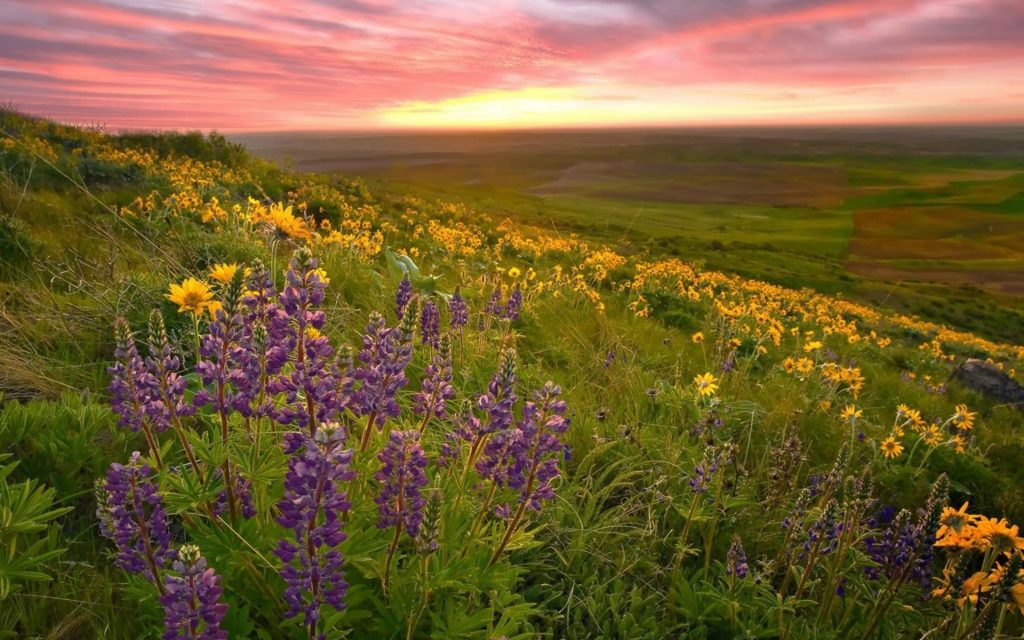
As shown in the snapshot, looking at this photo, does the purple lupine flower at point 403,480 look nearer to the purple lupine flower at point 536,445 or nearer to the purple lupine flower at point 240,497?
the purple lupine flower at point 536,445

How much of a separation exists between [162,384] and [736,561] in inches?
91.2

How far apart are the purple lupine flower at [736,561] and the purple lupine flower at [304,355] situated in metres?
1.77

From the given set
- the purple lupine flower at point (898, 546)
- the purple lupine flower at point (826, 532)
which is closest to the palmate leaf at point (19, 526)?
the purple lupine flower at point (826, 532)

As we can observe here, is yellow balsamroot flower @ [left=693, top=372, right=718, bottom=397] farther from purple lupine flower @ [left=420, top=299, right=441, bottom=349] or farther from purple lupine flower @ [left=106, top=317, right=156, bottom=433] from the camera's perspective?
purple lupine flower @ [left=106, top=317, right=156, bottom=433]

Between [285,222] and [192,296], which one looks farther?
[285,222]

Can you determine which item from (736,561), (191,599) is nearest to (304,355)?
(191,599)

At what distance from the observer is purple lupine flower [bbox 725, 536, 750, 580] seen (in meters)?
2.48

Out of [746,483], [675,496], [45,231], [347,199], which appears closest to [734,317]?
[746,483]

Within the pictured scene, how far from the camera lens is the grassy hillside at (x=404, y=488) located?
172 cm

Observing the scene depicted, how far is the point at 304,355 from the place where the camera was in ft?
5.98

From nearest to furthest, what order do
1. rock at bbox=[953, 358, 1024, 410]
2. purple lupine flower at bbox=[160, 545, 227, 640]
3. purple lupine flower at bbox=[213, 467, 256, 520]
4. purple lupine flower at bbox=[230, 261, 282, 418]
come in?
purple lupine flower at bbox=[160, 545, 227, 640] → purple lupine flower at bbox=[230, 261, 282, 418] → purple lupine flower at bbox=[213, 467, 256, 520] → rock at bbox=[953, 358, 1024, 410]

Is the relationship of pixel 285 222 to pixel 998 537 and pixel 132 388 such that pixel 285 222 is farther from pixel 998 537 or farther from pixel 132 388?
pixel 998 537

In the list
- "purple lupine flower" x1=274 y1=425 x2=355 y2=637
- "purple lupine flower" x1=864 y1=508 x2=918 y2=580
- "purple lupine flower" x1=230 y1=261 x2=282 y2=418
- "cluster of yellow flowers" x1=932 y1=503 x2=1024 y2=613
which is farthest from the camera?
"purple lupine flower" x1=864 y1=508 x2=918 y2=580

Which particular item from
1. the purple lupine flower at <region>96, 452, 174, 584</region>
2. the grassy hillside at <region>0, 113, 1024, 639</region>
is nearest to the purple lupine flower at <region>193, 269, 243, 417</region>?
the grassy hillside at <region>0, 113, 1024, 639</region>
